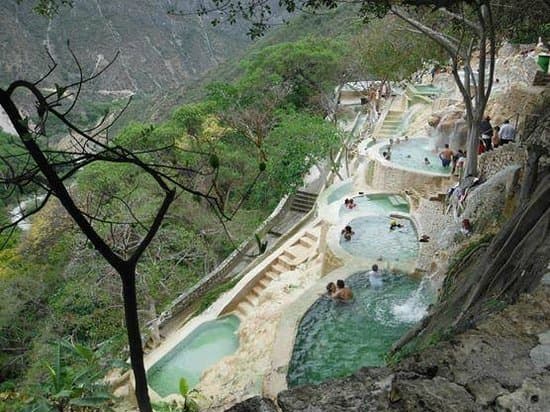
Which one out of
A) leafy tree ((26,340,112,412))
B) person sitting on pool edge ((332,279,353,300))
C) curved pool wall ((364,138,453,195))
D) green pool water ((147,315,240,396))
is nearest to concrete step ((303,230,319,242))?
curved pool wall ((364,138,453,195))

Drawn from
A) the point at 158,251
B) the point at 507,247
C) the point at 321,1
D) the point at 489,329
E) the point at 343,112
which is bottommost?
the point at 343,112

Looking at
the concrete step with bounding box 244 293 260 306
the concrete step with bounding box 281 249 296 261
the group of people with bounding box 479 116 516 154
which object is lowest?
the concrete step with bounding box 281 249 296 261

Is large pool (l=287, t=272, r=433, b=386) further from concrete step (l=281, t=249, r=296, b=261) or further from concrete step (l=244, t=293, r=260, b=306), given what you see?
concrete step (l=281, t=249, r=296, b=261)

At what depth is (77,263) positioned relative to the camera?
1541 centimetres

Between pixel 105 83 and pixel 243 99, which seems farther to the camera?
pixel 105 83

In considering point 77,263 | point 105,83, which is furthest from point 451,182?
point 105,83

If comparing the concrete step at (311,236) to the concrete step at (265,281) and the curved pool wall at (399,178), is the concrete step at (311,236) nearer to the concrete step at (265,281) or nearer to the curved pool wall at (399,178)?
the concrete step at (265,281)

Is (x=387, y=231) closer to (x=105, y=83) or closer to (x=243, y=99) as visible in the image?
(x=243, y=99)

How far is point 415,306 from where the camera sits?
1077 cm

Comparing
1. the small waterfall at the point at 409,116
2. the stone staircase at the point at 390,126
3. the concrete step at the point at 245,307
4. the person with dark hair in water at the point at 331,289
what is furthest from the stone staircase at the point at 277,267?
the small waterfall at the point at 409,116

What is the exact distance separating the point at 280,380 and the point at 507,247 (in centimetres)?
470

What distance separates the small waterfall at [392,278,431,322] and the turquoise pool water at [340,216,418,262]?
1.35 metres

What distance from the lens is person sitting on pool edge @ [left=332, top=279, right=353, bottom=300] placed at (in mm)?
10883

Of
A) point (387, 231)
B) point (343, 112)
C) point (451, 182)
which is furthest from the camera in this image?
point (343, 112)
